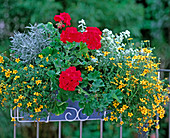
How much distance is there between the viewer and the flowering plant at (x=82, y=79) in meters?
1.62

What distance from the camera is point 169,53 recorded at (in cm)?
378

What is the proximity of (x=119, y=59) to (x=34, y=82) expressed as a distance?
64 cm

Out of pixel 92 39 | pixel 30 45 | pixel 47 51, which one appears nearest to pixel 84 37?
pixel 92 39

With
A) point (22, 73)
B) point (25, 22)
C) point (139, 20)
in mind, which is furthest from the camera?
point (139, 20)

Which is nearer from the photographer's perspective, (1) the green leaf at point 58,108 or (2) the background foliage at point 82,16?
(1) the green leaf at point 58,108

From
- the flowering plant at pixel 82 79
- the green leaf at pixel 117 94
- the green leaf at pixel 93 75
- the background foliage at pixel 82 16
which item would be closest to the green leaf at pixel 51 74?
the flowering plant at pixel 82 79

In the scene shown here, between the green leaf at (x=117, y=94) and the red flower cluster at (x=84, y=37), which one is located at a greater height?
the red flower cluster at (x=84, y=37)

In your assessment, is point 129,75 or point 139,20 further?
point 139,20

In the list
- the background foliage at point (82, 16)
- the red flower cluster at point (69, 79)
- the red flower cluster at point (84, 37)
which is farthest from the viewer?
the background foliage at point (82, 16)

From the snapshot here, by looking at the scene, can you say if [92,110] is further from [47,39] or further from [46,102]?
[47,39]

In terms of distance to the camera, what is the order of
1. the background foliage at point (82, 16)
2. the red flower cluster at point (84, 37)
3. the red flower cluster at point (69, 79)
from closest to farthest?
the red flower cluster at point (69, 79) → the red flower cluster at point (84, 37) → the background foliage at point (82, 16)

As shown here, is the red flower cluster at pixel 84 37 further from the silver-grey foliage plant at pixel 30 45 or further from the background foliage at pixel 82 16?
the background foliage at pixel 82 16

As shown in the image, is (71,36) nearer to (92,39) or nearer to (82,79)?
Answer: (92,39)

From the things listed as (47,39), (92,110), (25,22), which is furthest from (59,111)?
(25,22)
